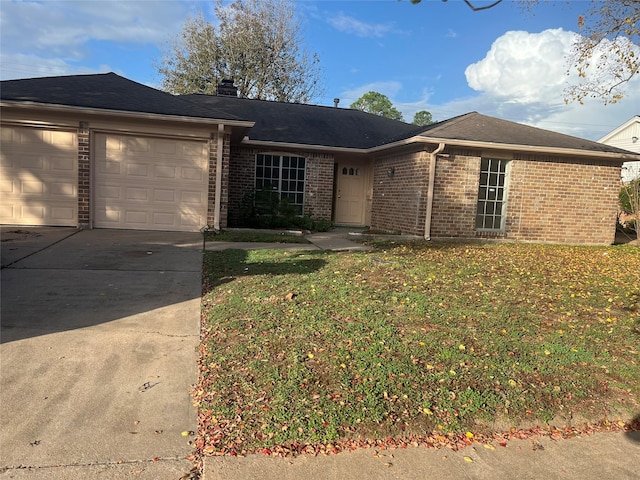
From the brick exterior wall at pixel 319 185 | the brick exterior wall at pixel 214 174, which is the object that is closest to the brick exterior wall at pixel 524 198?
the brick exterior wall at pixel 319 185

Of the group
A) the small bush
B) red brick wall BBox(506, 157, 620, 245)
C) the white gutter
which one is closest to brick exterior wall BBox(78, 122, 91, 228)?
the small bush

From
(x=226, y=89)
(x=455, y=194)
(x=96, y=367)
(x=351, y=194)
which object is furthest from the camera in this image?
(x=226, y=89)

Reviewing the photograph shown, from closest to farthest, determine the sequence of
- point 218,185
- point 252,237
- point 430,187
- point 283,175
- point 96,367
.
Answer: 1. point 96,367
2. point 252,237
3. point 218,185
4. point 430,187
5. point 283,175

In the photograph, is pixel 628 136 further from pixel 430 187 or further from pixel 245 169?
pixel 245 169

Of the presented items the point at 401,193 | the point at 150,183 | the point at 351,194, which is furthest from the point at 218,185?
the point at 351,194

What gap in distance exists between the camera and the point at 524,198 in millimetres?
12641

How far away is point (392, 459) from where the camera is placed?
9.30 feet

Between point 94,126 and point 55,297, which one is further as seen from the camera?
point 94,126

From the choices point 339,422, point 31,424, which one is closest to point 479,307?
point 339,422

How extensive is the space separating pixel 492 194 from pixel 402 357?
32.0ft

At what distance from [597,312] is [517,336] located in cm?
162

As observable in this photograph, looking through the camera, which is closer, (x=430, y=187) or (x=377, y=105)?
(x=430, y=187)

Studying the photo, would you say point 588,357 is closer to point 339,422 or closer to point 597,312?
point 597,312

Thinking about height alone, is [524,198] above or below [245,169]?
below
